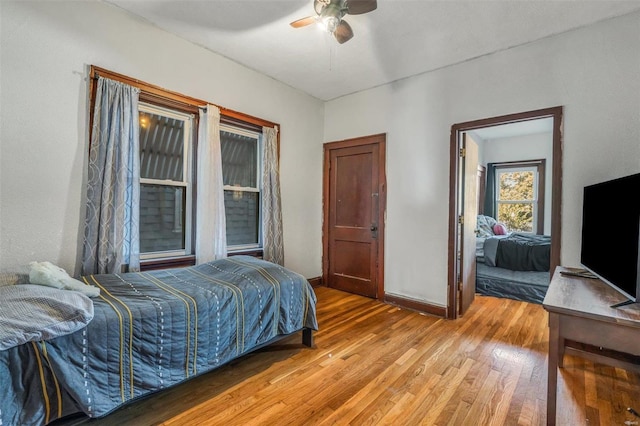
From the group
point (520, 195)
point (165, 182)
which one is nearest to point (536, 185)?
point (520, 195)

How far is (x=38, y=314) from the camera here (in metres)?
1.34

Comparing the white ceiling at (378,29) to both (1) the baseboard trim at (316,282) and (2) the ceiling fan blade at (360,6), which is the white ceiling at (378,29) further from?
(1) the baseboard trim at (316,282)

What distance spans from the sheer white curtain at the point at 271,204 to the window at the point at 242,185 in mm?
156

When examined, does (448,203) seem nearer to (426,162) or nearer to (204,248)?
(426,162)

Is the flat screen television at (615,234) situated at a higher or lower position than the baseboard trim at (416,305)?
higher

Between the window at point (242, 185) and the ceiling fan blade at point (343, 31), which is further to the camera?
the window at point (242, 185)

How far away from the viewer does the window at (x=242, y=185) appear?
3.44 meters

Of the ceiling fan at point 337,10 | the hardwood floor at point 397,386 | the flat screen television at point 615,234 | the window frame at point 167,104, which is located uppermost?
the ceiling fan at point 337,10

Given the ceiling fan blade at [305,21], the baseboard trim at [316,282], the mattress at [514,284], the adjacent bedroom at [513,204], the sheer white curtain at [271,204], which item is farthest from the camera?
the adjacent bedroom at [513,204]

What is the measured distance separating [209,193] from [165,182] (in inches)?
16.3

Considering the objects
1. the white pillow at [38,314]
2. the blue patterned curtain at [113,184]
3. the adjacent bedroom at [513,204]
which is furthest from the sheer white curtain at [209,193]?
the adjacent bedroom at [513,204]

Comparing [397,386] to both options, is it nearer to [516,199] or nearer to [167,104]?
[167,104]

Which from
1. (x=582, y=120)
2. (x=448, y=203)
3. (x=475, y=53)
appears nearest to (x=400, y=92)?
(x=475, y=53)

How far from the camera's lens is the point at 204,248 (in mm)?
2961
